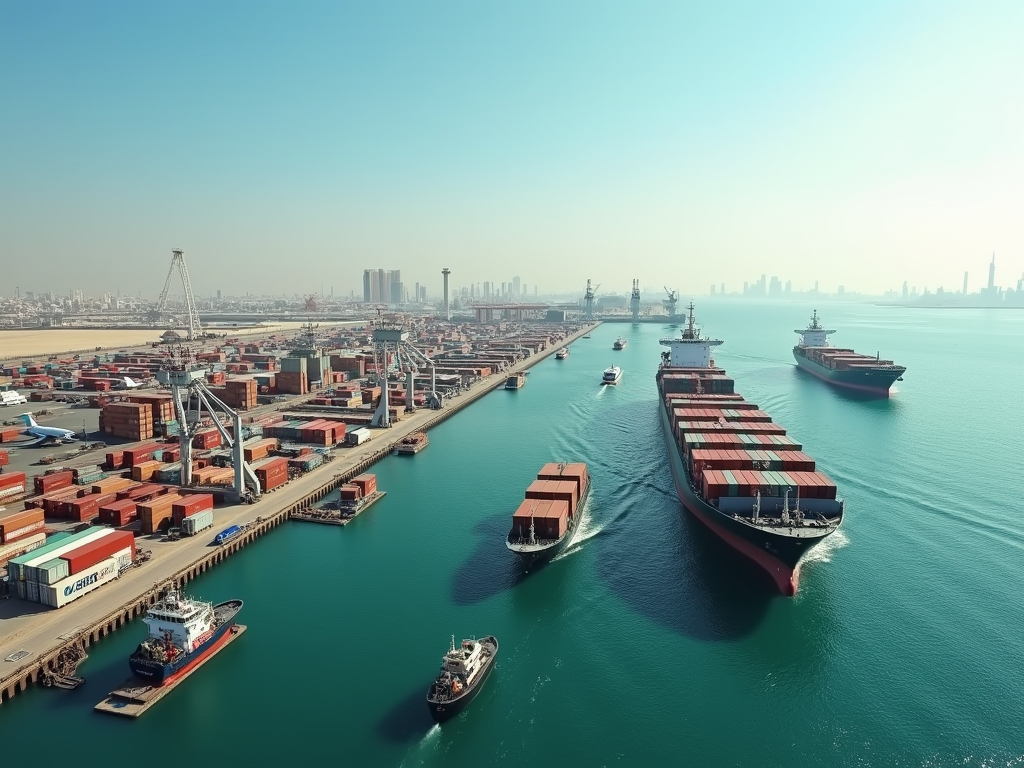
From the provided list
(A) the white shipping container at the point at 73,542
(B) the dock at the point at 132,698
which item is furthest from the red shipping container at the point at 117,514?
(B) the dock at the point at 132,698

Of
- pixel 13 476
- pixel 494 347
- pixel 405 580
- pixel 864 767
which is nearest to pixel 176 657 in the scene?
pixel 405 580

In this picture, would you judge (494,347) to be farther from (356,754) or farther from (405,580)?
(356,754)

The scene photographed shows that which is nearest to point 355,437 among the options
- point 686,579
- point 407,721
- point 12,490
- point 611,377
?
point 12,490

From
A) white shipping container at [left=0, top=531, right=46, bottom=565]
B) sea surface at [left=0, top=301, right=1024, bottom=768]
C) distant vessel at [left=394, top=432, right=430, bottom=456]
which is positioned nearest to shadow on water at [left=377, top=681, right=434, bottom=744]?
sea surface at [left=0, top=301, right=1024, bottom=768]

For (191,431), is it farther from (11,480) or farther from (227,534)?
(11,480)

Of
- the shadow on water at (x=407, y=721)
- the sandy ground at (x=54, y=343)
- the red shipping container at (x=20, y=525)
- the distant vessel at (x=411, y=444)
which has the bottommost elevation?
the shadow on water at (x=407, y=721)

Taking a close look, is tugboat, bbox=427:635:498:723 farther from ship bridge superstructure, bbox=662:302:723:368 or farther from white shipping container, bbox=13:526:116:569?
ship bridge superstructure, bbox=662:302:723:368

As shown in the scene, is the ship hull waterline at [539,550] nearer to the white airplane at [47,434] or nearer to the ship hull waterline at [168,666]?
the ship hull waterline at [168,666]
